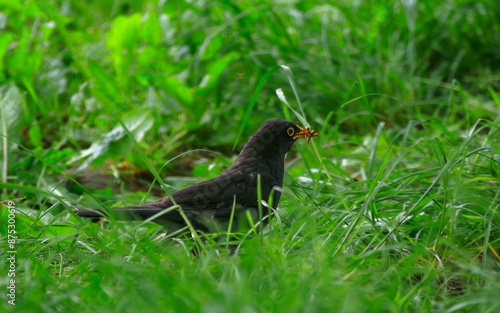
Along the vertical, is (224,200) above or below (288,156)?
above

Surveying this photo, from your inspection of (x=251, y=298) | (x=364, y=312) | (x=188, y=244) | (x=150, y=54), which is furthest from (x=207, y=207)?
(x=150, y=54)

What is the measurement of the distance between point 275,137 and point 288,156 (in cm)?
163

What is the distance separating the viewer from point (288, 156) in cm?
395

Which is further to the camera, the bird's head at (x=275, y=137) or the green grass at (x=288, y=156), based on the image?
the bird's head at (x=275, y=137)

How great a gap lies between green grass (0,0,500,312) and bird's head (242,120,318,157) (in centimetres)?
12

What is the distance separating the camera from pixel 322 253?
1.76 meters

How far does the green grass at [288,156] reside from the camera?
1.66 metres

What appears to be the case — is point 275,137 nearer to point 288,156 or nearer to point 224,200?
point 224,200

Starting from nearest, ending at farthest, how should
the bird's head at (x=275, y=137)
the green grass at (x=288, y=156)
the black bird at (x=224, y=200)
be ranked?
the green grass at (x=288, y=156)
the black bird at (x=224, y=200)
the bird's head at (x=275, y=137)

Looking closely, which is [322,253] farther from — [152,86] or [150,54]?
[150,54]

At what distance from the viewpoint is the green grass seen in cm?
166

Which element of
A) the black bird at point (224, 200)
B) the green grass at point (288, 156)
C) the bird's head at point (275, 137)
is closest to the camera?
the green grass at point (288, 156)

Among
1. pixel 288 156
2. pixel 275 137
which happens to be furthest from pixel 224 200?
pixel 288 156

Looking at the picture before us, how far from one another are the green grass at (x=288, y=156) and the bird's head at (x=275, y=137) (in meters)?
0.12
